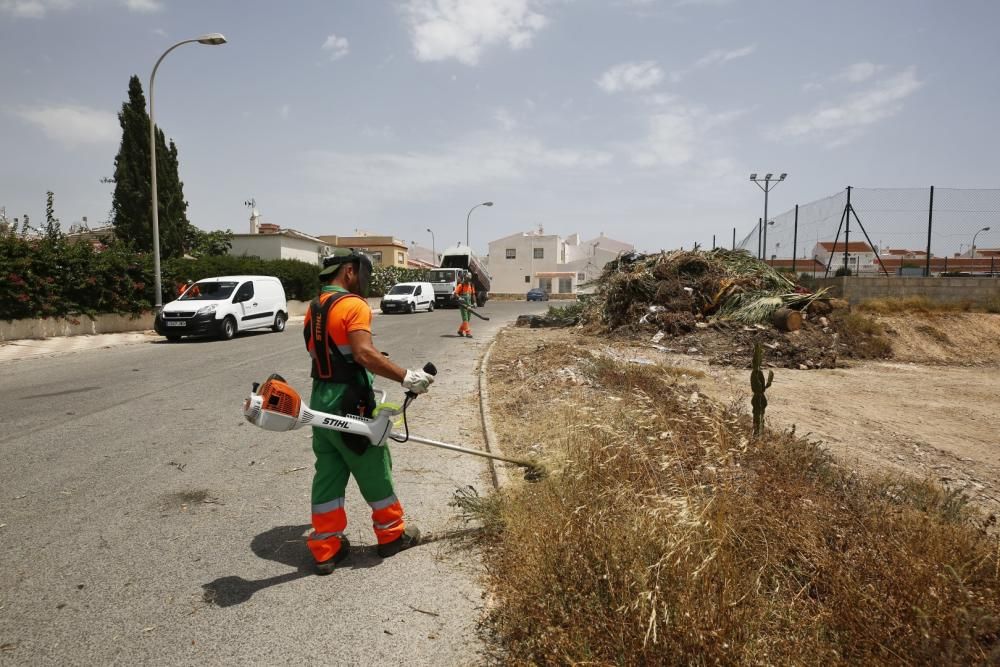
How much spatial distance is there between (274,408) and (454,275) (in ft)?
100

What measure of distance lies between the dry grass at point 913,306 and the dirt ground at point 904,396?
0.56m

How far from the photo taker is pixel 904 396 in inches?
309

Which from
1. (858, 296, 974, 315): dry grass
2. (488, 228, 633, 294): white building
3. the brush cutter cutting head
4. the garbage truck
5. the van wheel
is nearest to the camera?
the brush cutter cutting head

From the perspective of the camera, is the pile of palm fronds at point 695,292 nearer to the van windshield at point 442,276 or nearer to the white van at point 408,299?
the white van at point 408,299

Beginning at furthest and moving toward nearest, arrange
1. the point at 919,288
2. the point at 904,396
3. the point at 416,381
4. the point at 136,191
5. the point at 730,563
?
the point at 136,191, the point at 919,288, the point at 904,396, the point at 416,381, the point at 730,563

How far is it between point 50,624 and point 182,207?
33754 millimetres

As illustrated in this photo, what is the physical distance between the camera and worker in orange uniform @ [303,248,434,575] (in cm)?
317

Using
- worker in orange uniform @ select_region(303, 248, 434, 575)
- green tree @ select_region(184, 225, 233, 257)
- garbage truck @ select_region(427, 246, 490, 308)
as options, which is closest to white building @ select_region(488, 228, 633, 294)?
garbage truck @ select_region(427, 246, 490, 308)

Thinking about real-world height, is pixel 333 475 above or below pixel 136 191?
below

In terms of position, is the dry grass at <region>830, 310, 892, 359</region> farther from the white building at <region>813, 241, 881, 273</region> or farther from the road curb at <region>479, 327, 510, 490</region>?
the road curb at <region>479, 327, 510, 490</region>

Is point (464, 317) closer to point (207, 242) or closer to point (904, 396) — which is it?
point (904, 396)

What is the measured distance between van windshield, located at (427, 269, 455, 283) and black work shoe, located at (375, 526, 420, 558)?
2988 cm

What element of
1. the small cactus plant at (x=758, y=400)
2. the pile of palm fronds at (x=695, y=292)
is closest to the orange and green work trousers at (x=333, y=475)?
the small cactus plant at (x=758, y=400)

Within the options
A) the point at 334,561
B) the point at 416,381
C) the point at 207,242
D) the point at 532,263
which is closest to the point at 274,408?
the point at 416,381
